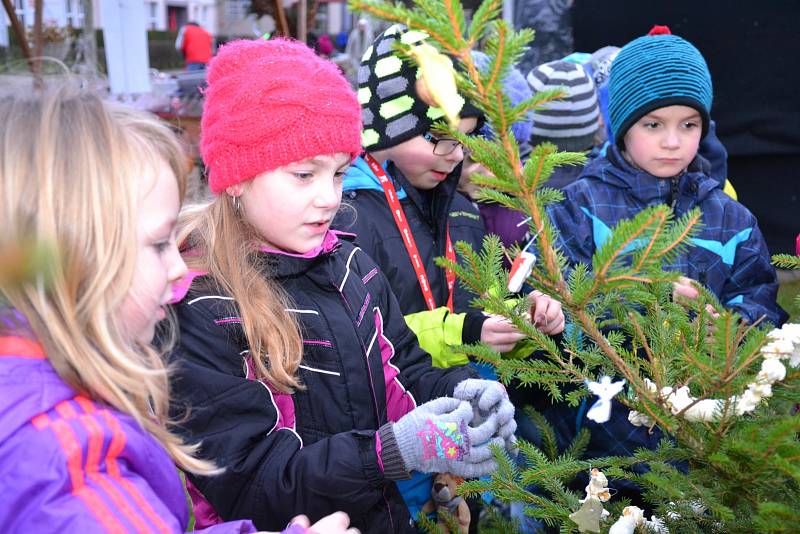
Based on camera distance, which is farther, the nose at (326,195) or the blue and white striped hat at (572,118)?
the blue and white striped hat at (572,118)

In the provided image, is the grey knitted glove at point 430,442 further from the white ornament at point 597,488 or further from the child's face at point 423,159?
the child's face at point 423,159

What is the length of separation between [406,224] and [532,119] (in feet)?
5.20

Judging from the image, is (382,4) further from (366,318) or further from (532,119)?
(532,119)

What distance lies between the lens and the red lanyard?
2580 millimetres

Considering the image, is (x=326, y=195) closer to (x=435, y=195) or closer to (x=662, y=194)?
(x=435, y=195)

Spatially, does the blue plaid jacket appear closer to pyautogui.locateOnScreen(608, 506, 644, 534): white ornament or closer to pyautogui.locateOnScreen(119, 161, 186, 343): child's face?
pyautogui.locateOnScreen(608, 506, 644, 534): white ornament

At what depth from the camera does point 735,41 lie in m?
6.71

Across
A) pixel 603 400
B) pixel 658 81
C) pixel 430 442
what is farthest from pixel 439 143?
pixel 603 400

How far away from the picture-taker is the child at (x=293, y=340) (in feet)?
5.62

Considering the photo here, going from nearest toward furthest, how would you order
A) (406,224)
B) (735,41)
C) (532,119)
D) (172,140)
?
(172,140)
(406,224)
(532,119)
(735,41)

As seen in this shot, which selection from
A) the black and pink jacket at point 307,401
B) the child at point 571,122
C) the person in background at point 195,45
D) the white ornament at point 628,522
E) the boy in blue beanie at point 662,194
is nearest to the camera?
the white ornament at point 628,522

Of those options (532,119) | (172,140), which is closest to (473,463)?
(172,140)

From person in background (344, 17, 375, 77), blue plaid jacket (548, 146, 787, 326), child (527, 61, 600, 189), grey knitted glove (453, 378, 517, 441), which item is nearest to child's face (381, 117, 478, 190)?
blue plaid jacket (548, 146, 787, 326)

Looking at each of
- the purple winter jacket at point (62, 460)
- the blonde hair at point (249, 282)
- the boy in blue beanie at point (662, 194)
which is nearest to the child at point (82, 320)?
the purple winter jacket at point (62, 460)
